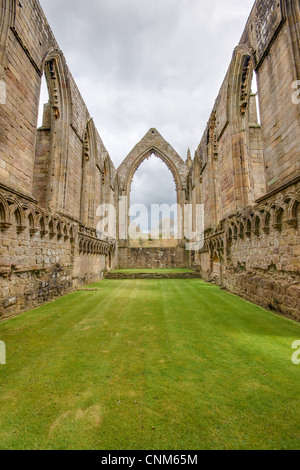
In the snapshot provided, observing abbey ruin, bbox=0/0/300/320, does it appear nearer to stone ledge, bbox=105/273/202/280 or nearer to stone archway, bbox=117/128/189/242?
stone ledge, bbox=105/273/202/280

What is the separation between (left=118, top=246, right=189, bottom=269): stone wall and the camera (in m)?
16.1

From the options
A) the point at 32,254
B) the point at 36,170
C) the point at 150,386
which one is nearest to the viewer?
the point at 150,386

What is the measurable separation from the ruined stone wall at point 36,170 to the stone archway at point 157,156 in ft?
28.4

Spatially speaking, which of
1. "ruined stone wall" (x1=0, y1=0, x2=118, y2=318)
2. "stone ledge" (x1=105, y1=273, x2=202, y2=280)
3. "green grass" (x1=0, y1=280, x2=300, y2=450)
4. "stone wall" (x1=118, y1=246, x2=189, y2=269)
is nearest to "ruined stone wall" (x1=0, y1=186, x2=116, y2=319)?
"ruined stone wall" (x1=0, y1=0, x2=118, y2=318)

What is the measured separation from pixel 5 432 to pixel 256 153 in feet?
30.2

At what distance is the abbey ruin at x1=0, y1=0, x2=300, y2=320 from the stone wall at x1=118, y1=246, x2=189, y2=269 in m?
5.94

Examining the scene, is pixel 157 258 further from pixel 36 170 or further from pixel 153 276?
pixel 36 170

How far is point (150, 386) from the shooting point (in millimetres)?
1817

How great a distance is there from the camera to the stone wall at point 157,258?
16.1m

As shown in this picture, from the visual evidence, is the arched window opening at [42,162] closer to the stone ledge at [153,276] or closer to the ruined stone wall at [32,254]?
the ruined stone wall at [32,254]

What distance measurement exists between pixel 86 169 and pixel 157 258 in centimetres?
848

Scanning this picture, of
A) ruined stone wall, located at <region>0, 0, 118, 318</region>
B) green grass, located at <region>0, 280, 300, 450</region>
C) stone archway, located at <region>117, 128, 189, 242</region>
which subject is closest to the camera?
green grass, located at <region>0, 280, 300, 450</region>

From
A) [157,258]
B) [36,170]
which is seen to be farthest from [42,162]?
[157,258]
